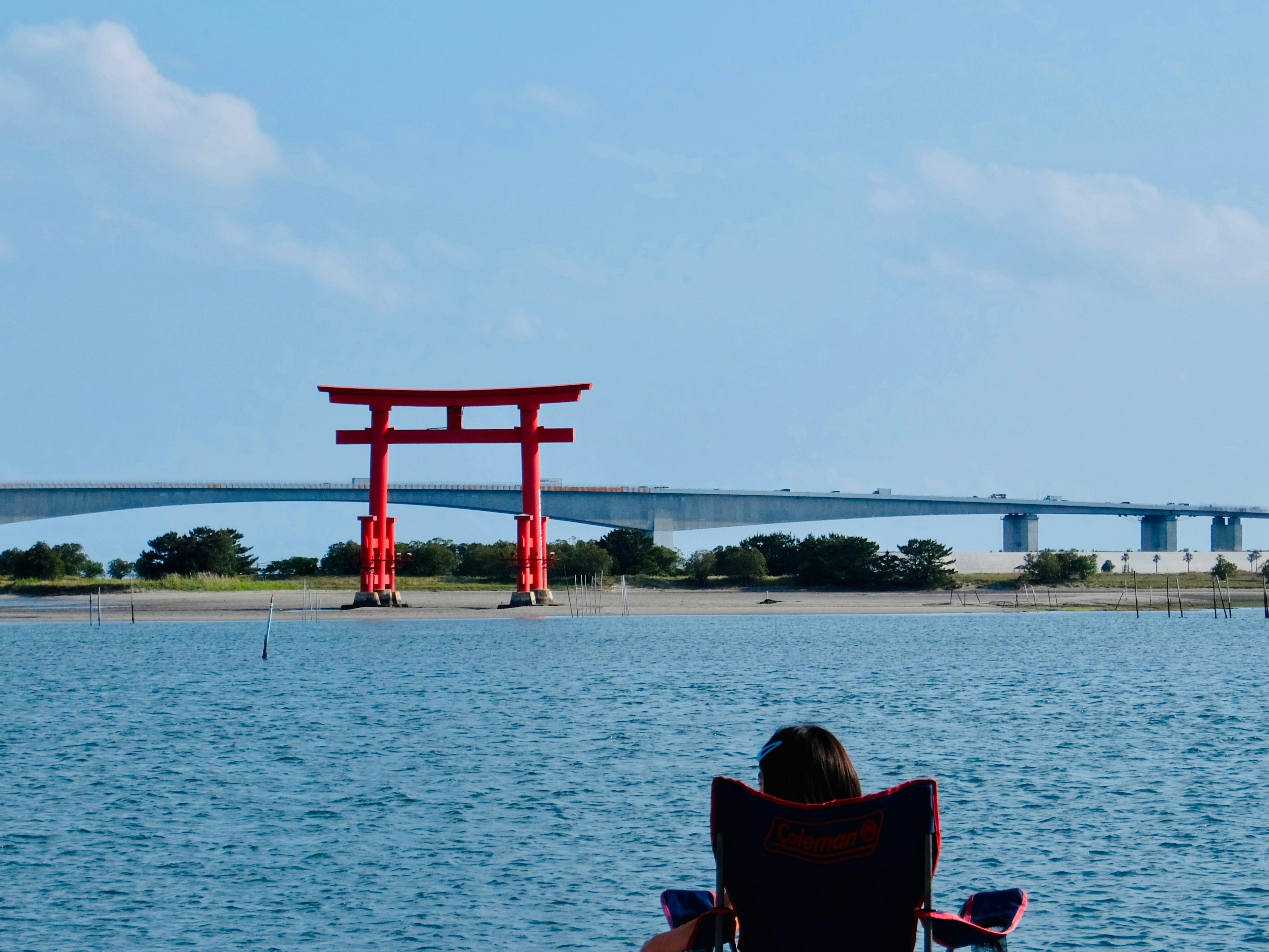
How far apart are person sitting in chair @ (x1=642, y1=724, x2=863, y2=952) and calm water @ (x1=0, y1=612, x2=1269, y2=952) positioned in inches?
225

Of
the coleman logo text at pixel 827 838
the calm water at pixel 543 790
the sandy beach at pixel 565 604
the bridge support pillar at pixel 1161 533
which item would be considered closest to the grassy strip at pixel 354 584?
the sandy beach at pixel 565 604

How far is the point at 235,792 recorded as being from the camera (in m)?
16.1

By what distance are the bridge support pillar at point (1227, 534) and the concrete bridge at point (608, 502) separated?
8.30 m

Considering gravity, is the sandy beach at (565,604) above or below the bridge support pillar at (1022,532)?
below

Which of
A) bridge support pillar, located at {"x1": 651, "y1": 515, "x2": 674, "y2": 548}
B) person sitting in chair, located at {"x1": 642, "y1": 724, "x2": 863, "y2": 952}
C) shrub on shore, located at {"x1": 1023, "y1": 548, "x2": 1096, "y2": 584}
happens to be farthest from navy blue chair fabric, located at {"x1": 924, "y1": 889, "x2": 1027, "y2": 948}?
bridge support pillar, located at {"x1": 651, "y1": 515, "x2": 674, "y2": 548}

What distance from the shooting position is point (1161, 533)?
325 ft

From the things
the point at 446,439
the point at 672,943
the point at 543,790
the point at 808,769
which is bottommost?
the point at 543,790

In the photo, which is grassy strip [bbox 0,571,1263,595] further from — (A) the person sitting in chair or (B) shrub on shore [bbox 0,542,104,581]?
(A) the person sitting in chair

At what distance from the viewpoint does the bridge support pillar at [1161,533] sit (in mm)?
99000

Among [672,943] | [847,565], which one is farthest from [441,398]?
[672,943]

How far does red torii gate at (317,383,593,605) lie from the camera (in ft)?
169

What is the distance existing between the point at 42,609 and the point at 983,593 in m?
44.8

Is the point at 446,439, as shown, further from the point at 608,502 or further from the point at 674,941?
the point at 674,941

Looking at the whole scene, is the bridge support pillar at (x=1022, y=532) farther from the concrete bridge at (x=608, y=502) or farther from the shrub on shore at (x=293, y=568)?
the shrub on shore at (x=293, y=568)
